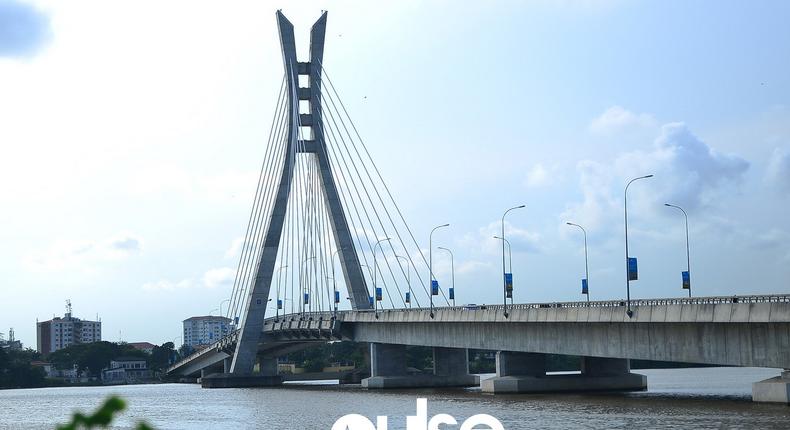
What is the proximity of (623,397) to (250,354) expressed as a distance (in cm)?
4832

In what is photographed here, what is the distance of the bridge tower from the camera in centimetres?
9294

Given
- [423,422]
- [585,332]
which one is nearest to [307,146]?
[585,332]

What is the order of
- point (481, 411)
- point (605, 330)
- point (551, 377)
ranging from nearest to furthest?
Result: point (481, 411) → point (605, 330) → point (551, 377)

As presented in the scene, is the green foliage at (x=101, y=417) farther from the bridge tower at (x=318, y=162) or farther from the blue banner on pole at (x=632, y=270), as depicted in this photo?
the bridge tower at (x=318, y=162)

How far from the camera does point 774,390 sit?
153ft

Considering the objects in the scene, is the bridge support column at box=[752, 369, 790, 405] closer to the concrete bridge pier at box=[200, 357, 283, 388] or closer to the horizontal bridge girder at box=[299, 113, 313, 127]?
the horizontal bridge girder at box=[299, 113, 313, 127]

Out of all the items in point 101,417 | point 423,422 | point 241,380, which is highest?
point 101,417

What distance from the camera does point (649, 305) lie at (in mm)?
53188

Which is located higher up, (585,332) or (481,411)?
(585,332)

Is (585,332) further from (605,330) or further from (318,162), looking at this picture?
(318,162)

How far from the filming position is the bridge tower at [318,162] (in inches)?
3659

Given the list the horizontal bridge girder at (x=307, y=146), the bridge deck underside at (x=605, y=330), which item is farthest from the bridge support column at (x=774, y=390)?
the horizontal bridge girder at (x=307, y=146)

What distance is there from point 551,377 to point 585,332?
37.7ft

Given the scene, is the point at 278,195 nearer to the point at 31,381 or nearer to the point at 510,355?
the point at 510,355
